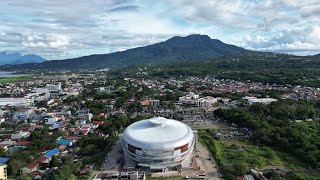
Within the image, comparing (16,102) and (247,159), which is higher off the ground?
(16,102)

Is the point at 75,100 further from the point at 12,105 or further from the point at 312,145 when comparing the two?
the point at 312,145

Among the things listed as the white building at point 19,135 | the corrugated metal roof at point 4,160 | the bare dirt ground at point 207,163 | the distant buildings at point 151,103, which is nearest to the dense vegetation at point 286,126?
the bare dirt ground at point 207,163

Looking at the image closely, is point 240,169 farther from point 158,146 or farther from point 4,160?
point 4,160

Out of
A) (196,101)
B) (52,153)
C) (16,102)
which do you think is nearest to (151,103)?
(196,101)

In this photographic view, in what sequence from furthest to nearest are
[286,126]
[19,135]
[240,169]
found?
[286,126], [19,135], [240,169]

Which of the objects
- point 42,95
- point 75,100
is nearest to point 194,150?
point 75,100

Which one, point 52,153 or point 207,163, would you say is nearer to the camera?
point 207,163

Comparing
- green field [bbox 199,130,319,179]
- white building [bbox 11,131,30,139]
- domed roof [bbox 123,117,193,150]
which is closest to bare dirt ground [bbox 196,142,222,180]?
green field [bbox 199,130,319,179]

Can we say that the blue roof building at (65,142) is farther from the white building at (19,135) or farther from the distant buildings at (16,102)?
the distant buildings at (16,102)
